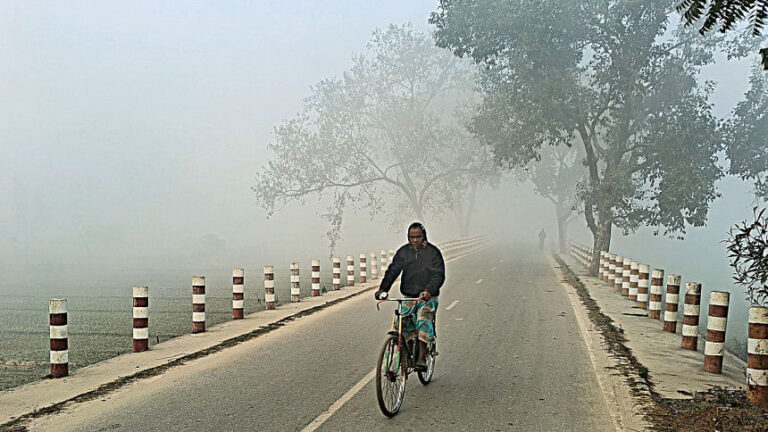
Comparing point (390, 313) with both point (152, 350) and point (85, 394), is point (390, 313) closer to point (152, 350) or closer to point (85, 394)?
point (152, 350)

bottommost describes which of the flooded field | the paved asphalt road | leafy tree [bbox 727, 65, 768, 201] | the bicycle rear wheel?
the flooded field

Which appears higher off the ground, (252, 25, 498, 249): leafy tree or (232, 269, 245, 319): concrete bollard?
(252, 25, 498, 249): leafy tree

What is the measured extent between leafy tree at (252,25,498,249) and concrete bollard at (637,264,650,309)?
85.4ft

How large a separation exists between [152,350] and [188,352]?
0.80 meters

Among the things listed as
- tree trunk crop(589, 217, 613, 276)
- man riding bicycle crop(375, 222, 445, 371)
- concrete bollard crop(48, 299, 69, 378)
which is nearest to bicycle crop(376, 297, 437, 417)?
man riding bicycle crop(375, 222, 445, 371)

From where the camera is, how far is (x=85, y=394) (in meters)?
8.38

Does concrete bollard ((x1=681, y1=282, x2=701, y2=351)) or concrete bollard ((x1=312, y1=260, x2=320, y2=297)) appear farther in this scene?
concrete bollard ((x1=312, y1=260, x2=320, y2=297))

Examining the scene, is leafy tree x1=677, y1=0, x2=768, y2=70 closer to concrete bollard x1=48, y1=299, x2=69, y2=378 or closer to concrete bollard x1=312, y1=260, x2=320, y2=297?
concrete bollard x1=48, y1=299, x2=69, y2=378

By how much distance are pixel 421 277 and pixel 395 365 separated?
132 centimetres

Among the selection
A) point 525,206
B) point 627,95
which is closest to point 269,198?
point 627,95

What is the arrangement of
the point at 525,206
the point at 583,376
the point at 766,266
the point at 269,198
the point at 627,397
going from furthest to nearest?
the point at 525,206 → the point at 269,198 → the point at 583,376 → the point at 766,266 → the point at 627,397

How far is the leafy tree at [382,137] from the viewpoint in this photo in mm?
44219

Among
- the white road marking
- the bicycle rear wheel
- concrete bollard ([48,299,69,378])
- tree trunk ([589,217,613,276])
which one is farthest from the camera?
tree trunk ([589,217,613,276])

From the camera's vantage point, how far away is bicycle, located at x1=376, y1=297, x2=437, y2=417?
7059mm
